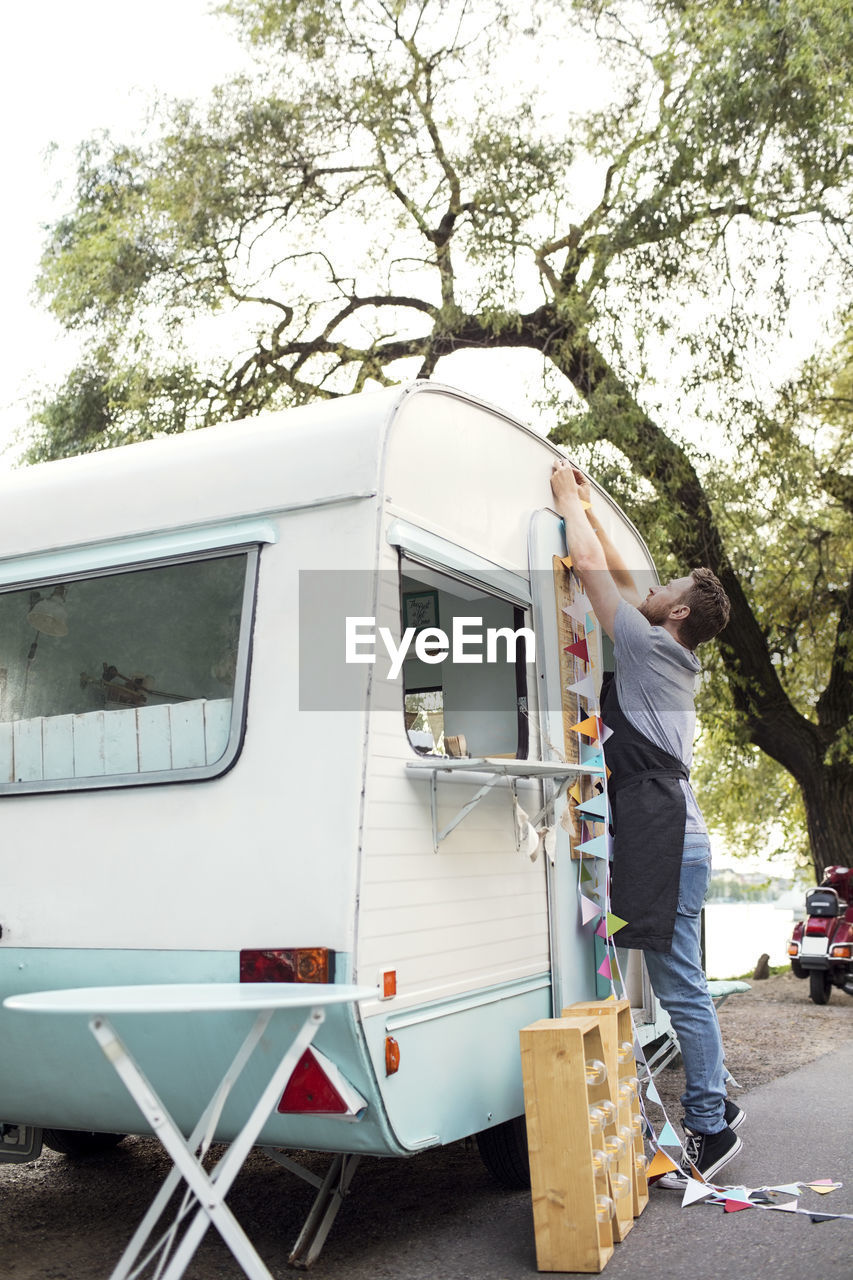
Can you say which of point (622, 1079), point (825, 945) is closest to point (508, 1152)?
point (622, 1079)

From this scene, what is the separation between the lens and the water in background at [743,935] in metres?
16.2

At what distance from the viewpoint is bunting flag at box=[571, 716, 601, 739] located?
4.56m

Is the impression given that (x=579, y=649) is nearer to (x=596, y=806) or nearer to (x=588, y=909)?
(x=596, y=806)

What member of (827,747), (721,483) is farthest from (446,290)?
(827,747)

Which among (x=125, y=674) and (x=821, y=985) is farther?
(x=821, y=985)

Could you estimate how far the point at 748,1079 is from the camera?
6.87 metres

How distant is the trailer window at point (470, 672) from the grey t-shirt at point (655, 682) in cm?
42

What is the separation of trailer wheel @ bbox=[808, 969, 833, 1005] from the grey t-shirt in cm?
618

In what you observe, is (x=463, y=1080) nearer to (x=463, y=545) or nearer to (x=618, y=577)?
(x=463, y=545)

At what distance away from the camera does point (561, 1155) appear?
3631mm

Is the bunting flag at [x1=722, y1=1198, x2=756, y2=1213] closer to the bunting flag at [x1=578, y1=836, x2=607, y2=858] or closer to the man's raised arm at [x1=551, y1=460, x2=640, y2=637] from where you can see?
the bunting flag at [x1=578, y1=836, x2=607, y2=858]

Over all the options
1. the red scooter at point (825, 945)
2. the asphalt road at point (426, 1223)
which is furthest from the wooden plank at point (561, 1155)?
the red scooter at point (825, 945)

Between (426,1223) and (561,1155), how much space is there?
0.81m

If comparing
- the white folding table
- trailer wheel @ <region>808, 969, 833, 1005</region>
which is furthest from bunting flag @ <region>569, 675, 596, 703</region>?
trailer wheel @ <region>808, 969, 833, 1005</region>
